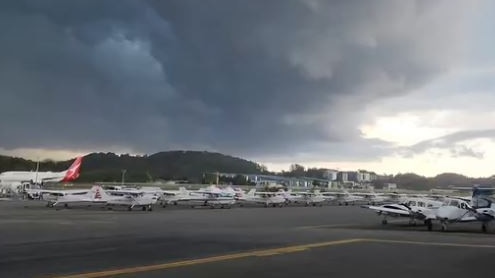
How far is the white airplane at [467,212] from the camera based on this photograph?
112 feet

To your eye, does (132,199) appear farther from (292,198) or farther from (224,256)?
(224,256)

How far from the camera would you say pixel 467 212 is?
115 feet

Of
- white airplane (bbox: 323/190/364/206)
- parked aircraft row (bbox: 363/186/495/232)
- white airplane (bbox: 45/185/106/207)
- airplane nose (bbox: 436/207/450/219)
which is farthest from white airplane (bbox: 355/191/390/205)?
airplane nose (bbox: 436/207/450/219)

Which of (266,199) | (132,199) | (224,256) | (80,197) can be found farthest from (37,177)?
(224,256)

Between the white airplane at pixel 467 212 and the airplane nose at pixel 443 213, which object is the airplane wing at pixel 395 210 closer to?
the white airplane at pixel 467 212

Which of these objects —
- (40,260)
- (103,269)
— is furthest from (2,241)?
(103,269)

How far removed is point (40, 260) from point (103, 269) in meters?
2.88

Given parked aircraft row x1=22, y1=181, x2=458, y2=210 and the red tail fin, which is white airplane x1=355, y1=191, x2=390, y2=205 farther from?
the red tail fin

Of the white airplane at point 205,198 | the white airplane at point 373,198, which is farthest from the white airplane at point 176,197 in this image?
the white airplane at point 373,198

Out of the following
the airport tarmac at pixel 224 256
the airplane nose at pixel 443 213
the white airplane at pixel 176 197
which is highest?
the white airplane at pixel 176 197

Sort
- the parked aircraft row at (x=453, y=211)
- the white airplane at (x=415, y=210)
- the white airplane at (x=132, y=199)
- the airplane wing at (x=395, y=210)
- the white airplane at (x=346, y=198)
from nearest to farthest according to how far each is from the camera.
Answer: the parked aircraft row at (x=453, y=211)
the white airplane at (x=415, y=210)
the airplane wing at (x=395, y=210)
the white airplane at (x=132, y=199)
the white airplane at (x=346, y=198)

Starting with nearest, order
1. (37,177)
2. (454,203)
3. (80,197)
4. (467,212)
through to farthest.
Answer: (467,212) < (454,203) < (80,197) < (37,177)

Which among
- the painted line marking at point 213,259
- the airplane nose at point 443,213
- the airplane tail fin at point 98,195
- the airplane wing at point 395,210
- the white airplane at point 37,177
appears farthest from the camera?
the white airplane at point 37,177

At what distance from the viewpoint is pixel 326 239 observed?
74.4ft
